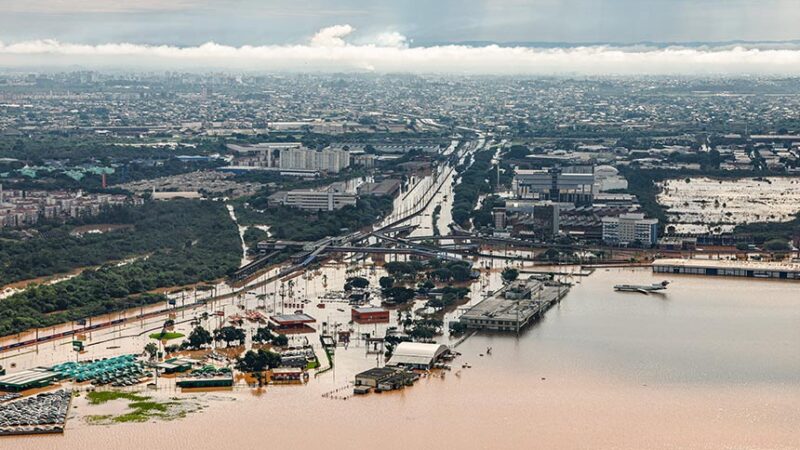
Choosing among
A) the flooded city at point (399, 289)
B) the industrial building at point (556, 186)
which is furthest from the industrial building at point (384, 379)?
the industrial building at point (556, 186)

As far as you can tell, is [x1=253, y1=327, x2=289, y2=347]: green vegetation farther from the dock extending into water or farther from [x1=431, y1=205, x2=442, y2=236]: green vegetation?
[x1=431, y1=205, x2=442, y2=236]: green vegetation

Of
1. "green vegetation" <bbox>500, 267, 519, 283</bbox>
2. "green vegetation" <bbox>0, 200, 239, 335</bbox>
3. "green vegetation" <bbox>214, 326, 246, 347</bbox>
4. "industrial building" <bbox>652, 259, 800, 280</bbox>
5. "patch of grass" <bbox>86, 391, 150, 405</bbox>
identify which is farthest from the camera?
"industrial building" <bbox>652, 259, 800, 280</bbox>

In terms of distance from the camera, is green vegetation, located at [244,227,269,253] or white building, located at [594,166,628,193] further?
white building, located at [594,166,628,193]

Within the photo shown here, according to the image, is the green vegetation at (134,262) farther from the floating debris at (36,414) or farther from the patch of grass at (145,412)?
the patch of grass at (145,412)

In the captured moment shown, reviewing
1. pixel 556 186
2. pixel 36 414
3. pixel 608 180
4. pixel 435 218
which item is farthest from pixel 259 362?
pixel 608 180

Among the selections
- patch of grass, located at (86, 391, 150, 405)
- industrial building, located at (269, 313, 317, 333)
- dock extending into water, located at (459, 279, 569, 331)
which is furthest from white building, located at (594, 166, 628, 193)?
patch of grass, located at (86, 391, 150, 405)

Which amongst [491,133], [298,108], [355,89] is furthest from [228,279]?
[355,89]

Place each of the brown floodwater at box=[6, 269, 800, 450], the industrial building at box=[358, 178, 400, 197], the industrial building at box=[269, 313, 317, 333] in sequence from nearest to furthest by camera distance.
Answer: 1. the brown floodwater at box=[6, 269, 800, 450]
2. the industrial building at box=[269, 313, 317, 333]
3. the industrial building at box=[358, 178, 400, 197]
